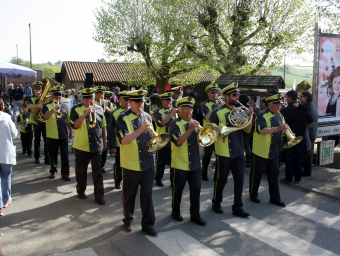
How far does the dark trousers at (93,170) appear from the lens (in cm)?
607

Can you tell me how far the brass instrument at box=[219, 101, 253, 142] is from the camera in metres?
5.29

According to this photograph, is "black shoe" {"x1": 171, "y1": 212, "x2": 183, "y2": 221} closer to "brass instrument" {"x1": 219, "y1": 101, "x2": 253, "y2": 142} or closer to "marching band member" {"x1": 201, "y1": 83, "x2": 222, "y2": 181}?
"brass instrument" {"x1": 219, "y1": 101, "x2": 253, "y2": 142}

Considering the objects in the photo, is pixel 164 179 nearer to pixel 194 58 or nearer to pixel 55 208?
pixel 55 208

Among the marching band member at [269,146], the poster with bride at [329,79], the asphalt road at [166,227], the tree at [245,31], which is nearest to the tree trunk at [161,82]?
the tree at [245,31]

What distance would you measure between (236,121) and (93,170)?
2.80 metres

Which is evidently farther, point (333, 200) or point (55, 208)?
point (333, 200)

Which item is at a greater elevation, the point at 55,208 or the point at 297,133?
the point at 297,133

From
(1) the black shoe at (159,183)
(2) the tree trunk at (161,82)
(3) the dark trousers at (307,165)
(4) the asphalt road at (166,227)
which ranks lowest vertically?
(4) the asphalt road at (166,227)

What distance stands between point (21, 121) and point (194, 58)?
37.5 feet

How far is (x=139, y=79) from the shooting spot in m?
25.2

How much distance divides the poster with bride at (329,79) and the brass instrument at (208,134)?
17.3 feet

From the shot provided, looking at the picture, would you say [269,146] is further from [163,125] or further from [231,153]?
[163,125]

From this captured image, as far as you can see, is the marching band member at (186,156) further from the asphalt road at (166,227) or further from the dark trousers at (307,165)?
the dark trousers at (307,165)

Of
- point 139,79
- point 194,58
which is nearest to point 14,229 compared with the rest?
point 194,58
